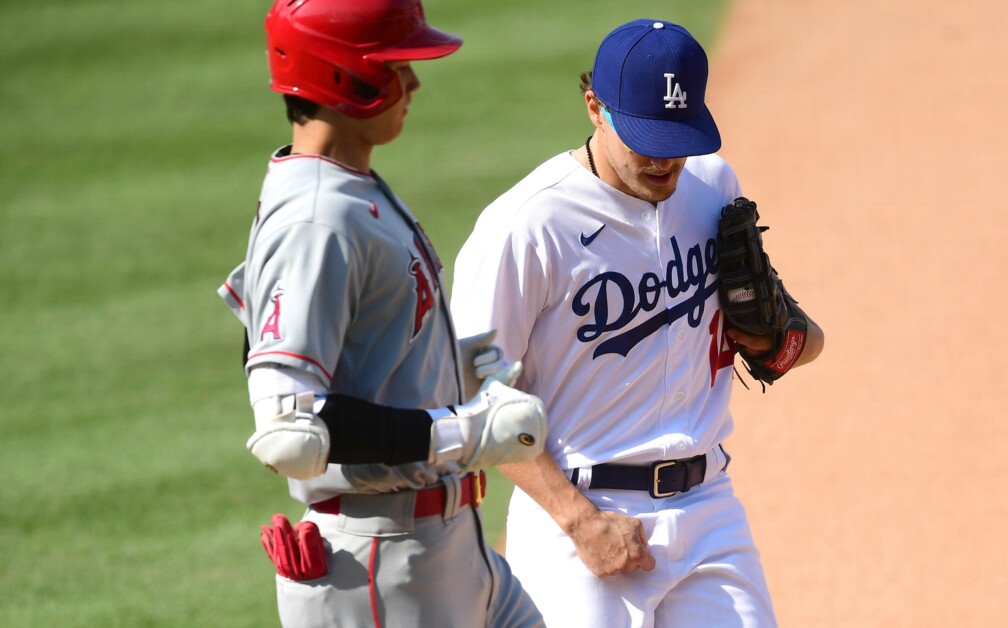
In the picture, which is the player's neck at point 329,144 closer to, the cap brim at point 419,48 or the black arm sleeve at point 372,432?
the cap brim at point 419,48

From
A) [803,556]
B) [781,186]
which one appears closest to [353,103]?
[803,556]

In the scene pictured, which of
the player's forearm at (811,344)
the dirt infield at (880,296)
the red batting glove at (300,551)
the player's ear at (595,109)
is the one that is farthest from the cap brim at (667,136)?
the dirt infield at (880,296)

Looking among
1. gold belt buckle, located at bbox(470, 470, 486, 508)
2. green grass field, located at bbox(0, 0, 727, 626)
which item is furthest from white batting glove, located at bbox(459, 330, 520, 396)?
green grass field, located at bbox(0, 0, 727, 626)

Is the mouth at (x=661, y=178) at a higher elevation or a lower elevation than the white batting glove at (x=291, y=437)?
higher

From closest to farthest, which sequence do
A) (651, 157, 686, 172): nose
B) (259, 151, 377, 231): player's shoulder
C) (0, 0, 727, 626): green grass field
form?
(259, 151, 377, 231): player's shoulder
(651, 157, 686, 172): nose
(0, 0, 727, 626): green grass field

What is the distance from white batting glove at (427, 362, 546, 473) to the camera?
2598mm

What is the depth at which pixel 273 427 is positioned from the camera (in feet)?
8.02

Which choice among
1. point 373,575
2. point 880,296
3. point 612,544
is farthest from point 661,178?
point 880,296

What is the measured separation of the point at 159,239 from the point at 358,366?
6.22 meters

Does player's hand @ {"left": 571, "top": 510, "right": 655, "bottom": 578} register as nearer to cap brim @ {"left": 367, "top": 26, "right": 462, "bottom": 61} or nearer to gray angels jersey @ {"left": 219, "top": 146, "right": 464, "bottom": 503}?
gray angels jersey @ {"left": 219, "top": 146, "right": 464, "bottom": 503}

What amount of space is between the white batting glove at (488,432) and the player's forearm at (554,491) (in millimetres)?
888

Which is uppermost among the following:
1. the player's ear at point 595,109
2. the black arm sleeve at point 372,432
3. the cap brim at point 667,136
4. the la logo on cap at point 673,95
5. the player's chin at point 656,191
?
the la logo on cap at point 673,95

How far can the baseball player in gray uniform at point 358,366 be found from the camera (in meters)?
2.51

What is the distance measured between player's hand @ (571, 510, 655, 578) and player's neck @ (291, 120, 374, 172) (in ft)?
3.96
